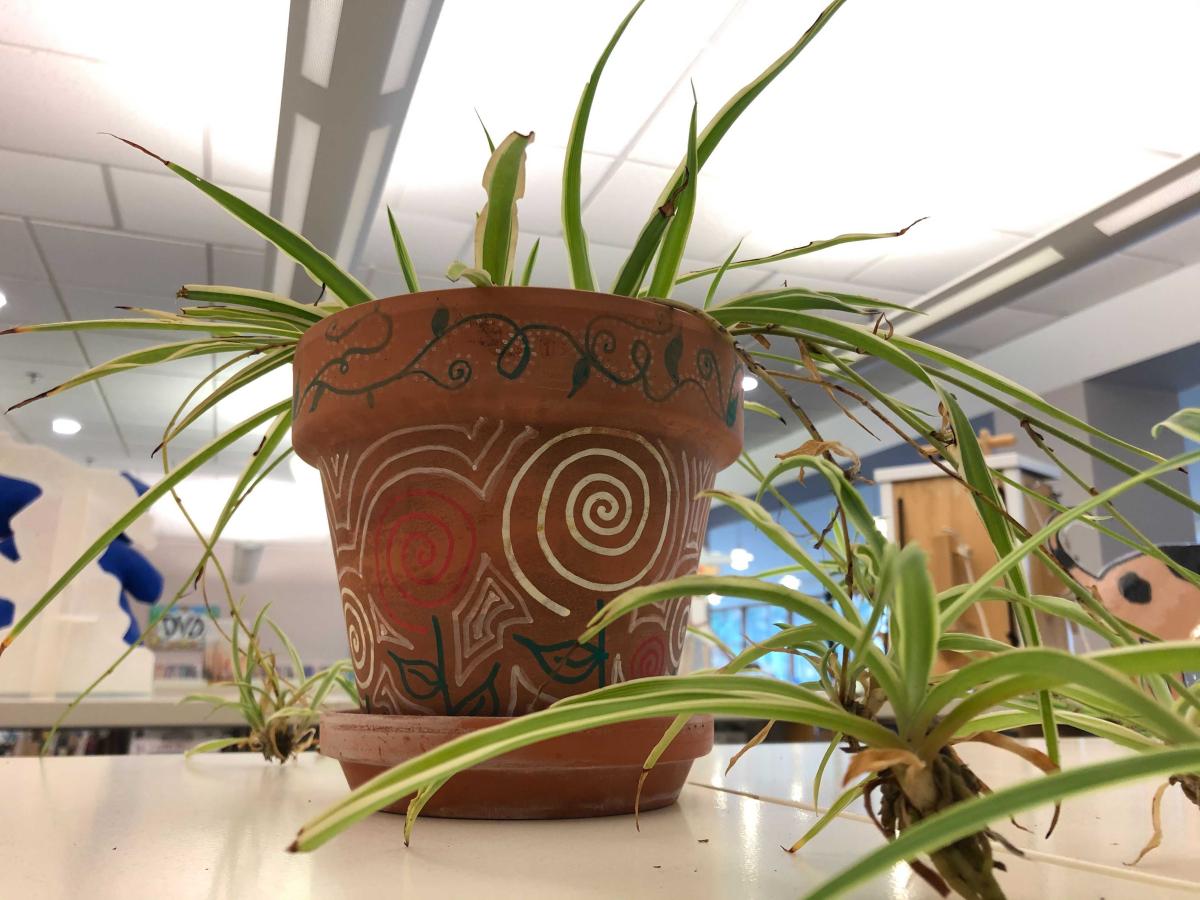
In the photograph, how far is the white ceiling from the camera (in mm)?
1792

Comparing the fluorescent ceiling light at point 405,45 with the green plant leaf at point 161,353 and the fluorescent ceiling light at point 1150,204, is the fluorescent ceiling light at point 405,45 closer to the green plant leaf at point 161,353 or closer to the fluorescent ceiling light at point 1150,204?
the green plant leaf at point 161,353

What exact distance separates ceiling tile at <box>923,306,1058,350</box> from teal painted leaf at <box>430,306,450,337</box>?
318 cm

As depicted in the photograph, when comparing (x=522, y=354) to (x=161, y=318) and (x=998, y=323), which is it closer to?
(x=161, y=318)

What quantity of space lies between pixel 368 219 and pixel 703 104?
37.2 inches

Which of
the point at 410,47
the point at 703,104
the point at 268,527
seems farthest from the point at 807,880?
the point at 268,527

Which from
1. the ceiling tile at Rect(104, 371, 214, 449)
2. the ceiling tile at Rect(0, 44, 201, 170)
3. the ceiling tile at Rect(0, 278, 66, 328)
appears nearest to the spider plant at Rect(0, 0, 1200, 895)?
the ceiling tile at Rect(0, 44, 201, 170)

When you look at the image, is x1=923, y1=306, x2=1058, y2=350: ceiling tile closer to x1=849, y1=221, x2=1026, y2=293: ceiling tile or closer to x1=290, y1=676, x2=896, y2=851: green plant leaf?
x1=849, y1=221, x2=1026, y2=293: ceiling tile

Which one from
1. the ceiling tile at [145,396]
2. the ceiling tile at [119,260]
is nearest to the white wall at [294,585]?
the ceiling tile at [145,396]

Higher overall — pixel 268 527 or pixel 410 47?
pixel 410 47

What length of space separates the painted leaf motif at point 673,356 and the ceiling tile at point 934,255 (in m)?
2.43

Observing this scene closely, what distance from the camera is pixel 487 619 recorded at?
0.31 meters

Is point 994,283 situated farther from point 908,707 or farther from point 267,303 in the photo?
point 908,707

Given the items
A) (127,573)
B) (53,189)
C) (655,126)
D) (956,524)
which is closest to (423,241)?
(655,126)

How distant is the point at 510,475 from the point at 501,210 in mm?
107
